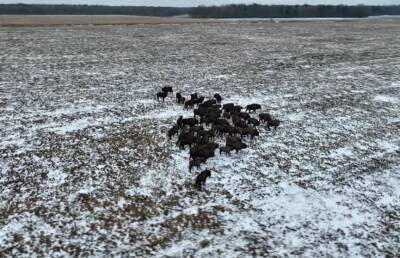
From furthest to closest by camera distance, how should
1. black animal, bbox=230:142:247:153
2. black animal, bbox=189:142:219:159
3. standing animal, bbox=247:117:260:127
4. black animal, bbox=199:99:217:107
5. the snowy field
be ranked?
black animal, bbox=199:99:217:107 → standing animal, bbox=247:117:260:127 → black animal, bbox=230:142:247:153 → black animal, bbox=189:142:219:159 → the snowy field

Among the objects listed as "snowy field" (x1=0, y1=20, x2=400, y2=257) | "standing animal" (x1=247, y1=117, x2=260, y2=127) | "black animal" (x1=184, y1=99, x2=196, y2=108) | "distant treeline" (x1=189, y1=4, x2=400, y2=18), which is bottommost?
"snowy field" (x1=0, y1=20, x2=400, y2=257)

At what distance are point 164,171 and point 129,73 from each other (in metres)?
14.4

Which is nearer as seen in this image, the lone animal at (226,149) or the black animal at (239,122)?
the lone animal at (226,149)

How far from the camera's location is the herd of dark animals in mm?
12336

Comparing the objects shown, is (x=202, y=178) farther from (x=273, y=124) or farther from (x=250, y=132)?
(x=273, y=124)

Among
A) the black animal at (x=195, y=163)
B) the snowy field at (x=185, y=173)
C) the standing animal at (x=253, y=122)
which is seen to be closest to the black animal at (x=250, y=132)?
the snowy field at (x=185, y=173)

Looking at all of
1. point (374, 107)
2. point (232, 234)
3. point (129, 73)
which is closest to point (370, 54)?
point (374, 107)

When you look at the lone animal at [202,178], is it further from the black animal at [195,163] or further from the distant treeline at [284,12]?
the distant treeline at [284,12]

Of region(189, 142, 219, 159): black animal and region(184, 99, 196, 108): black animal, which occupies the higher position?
region(184, 99, 196, 108): black animal

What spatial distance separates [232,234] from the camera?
8.79 metres

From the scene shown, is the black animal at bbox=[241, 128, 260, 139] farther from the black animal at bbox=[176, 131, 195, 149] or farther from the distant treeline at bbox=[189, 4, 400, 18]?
the distant treeline at bbox=[189, 4, 400, 18]

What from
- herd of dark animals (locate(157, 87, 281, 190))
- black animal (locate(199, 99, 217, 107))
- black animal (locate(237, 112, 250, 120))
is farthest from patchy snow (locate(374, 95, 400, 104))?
black animal (locate(199, 99, 217, 107))

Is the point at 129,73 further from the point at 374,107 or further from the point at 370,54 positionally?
the point at 370,54

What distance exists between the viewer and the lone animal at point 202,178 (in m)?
10.9
